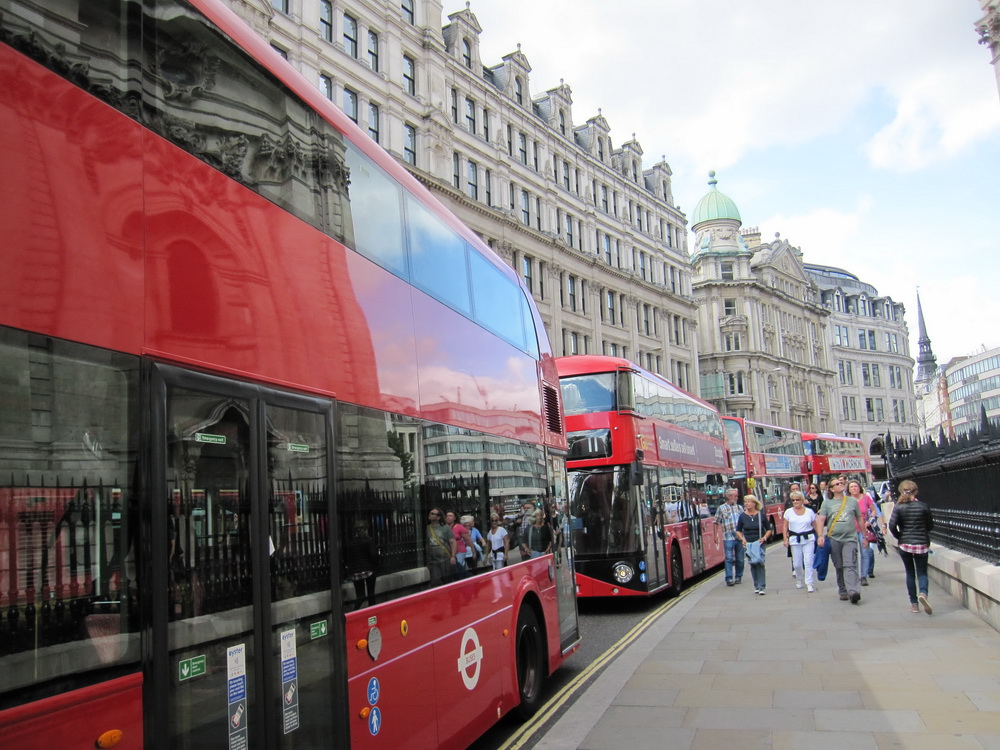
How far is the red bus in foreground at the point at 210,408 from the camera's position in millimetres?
2602

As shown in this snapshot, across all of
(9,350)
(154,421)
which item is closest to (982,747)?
(154,421)

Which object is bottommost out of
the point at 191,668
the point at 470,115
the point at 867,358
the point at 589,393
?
the point at 191,668

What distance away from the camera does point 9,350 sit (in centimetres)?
250

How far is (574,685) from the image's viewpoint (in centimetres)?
848

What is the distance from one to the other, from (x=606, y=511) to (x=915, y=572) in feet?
14.6

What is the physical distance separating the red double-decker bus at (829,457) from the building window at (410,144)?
22.2 m

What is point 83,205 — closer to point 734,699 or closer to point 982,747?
point 982,747

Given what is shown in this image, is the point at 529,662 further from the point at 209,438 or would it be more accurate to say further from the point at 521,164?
the point at 521,164

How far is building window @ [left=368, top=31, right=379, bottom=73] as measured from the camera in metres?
32.6

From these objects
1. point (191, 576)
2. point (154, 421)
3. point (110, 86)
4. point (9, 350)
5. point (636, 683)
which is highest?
point (110, 86)

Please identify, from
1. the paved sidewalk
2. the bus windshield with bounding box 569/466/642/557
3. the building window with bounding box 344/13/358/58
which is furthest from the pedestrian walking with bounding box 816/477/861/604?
the building window with bounding box 344/13/358/58

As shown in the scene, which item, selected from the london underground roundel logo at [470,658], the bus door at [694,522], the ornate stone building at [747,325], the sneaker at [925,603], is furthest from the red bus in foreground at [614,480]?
the ornate stone building at [747,325]

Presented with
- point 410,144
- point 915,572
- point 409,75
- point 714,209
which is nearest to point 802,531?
point 915,572

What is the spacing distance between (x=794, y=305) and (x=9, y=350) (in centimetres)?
8749
